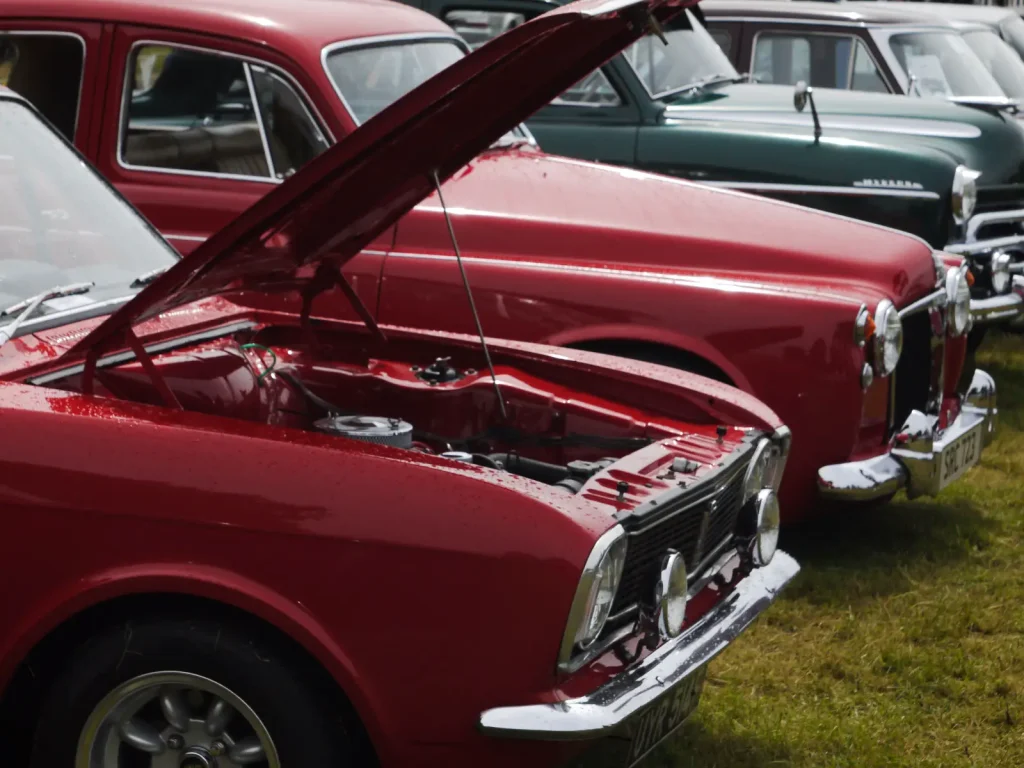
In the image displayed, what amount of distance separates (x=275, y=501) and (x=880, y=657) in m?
2.38

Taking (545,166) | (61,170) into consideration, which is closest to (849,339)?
(545,166)

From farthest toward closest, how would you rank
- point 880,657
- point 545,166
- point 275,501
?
point 545,166 → point 880,657 → point 275,501

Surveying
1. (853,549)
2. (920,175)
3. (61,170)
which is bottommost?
(853,549)

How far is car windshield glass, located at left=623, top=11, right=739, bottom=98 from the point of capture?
711cm

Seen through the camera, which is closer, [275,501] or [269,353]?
[275,501]

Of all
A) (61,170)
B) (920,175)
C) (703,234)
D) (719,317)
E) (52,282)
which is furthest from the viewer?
(920,175)

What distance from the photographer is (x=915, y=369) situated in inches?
214

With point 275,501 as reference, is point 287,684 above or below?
below

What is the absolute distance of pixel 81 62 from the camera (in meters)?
5.18

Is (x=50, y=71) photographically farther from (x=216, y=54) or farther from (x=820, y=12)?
(x=820, y=12)

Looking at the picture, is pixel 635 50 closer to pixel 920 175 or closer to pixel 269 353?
pixel 920 175

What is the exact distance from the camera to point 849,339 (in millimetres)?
4762

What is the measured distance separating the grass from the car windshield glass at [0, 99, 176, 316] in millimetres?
1782

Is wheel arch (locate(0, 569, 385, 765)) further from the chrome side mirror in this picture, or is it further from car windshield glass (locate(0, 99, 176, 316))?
the chrome side mirror
